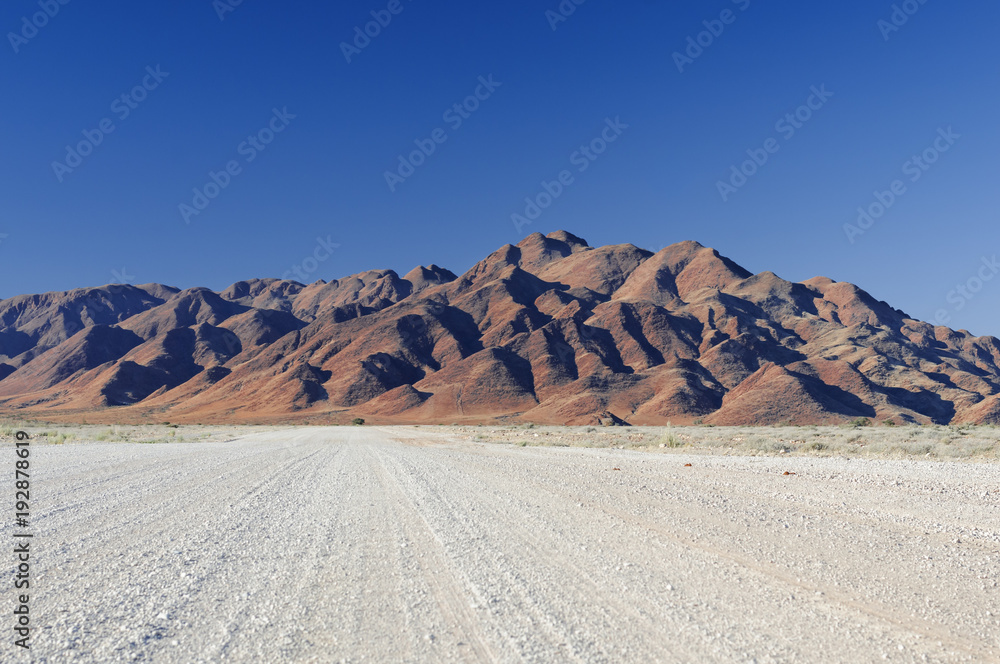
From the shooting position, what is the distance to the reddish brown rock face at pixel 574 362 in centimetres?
9538

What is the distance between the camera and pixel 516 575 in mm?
6027

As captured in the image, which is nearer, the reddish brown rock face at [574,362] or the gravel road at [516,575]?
the gravel road at [516,575]

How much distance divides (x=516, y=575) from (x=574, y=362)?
117772 millimetres

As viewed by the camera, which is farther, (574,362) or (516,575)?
(574,362)

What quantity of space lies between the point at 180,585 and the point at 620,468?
44.6ft

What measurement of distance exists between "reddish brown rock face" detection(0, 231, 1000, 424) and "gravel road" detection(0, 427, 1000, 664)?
76.1 meters

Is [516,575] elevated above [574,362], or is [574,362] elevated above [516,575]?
[574,362]

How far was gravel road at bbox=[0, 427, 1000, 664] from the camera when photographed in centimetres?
432

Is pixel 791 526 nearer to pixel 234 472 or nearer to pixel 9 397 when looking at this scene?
pixel 234 472

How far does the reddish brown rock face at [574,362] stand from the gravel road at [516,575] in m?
76.1

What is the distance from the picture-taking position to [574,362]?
122688mm

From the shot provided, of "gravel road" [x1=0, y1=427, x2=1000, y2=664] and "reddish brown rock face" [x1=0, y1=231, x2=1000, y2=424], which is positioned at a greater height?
"reddish brown rock face" [x1=0, y1=231, x2=1000, y2=424]

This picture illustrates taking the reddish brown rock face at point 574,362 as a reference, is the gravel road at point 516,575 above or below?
below

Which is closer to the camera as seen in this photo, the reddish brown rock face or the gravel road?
the gravel road
